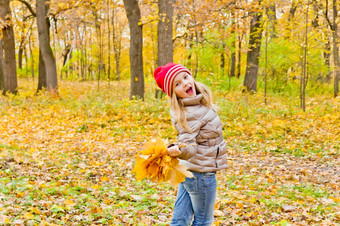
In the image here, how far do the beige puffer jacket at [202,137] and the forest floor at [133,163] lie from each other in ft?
4.94

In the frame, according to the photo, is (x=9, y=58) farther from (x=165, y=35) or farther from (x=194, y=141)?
(x=194, y=141)

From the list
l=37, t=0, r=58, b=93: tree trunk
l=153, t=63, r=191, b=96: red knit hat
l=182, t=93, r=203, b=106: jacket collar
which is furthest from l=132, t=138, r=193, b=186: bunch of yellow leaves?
l=37, t=0, r=58, b=93: tree trunk

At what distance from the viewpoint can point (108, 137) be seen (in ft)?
28.0

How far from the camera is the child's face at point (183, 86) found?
2.67 meters

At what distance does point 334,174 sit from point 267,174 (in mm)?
1193

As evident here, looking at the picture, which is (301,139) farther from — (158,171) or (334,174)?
(158,171)

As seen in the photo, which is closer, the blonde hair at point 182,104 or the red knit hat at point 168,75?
the blonde hair at point 182,104

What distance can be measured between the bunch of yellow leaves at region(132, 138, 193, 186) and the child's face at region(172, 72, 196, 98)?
18.4 inches

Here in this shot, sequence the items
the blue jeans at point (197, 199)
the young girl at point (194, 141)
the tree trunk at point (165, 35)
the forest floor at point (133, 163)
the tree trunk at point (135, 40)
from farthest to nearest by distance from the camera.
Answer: the tree trunk at point (135, 40), the tree trunk at point (165, 35), the forest floor at point (133, 163), the blue jeans at point (197, 199), the young girl at point (194, 141)

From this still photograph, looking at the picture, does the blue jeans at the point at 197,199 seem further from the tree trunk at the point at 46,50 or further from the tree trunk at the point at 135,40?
the tree trunk at the point at 46,50

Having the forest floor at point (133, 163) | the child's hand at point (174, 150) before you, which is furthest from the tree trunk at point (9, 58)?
the child's hand at point (174, 150)

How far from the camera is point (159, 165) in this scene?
2.42 metres

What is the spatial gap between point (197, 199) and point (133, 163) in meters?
3.93

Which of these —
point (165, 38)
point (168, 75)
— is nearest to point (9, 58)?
point (165, 38)
